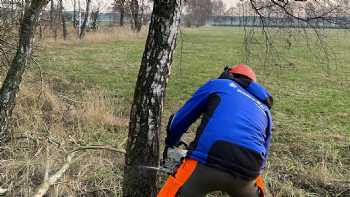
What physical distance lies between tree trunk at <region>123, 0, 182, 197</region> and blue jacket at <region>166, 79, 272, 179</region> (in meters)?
0.99

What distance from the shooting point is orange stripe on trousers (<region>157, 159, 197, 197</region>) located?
370cm

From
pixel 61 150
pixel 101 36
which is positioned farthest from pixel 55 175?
pixel 101 36

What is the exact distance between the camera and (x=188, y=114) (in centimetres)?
387

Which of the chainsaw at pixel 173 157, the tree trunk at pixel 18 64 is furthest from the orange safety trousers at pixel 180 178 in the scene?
the tree trunk at pixel 18 64

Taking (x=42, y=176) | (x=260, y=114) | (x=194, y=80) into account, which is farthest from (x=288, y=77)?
(x=260, y=114)

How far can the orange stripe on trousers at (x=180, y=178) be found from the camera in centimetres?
370

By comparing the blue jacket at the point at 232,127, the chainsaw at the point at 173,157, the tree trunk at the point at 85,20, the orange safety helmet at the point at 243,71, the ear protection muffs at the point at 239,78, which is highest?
the tree trunk at the point at 85,20

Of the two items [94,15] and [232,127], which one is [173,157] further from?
[94,15]

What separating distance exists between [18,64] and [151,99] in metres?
3.08

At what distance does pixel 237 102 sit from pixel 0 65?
22.7ft

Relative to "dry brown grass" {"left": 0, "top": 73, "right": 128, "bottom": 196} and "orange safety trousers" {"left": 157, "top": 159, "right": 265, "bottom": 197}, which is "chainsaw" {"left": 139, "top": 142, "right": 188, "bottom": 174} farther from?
"dry brown grass" {"left": 0, "top": 73, "right": 128, "bottom": 196}

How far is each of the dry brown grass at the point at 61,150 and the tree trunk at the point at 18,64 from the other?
39 cm

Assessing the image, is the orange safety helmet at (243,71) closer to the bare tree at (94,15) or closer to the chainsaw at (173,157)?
the chainsaw at (173,157)

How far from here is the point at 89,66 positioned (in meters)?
19.9
